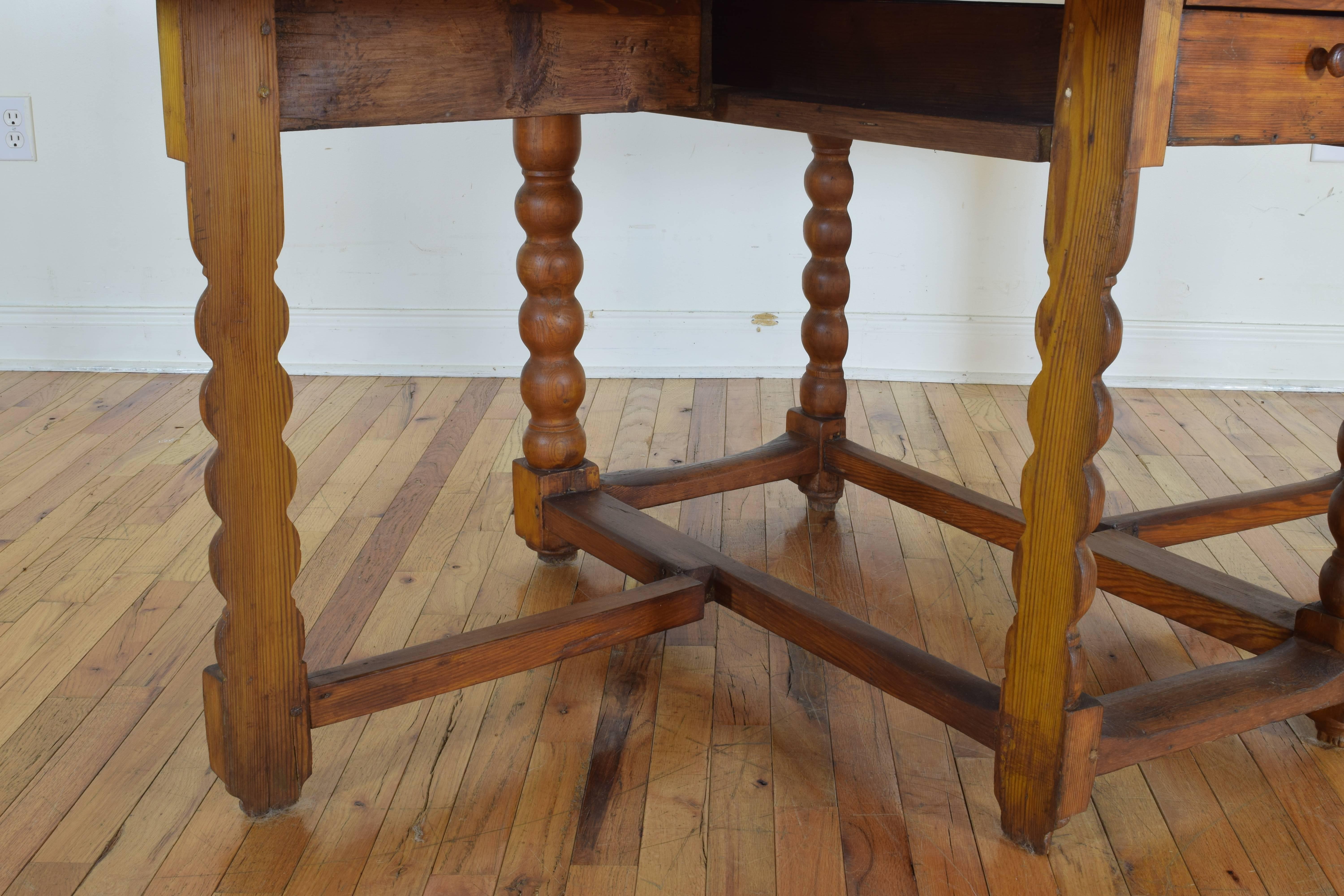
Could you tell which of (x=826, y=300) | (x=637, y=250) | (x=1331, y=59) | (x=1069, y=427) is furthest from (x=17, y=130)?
(x=1331, y=59)

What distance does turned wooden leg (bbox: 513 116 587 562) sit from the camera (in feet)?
5.30

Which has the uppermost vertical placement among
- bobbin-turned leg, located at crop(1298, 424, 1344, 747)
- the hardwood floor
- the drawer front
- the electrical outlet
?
the drawer front

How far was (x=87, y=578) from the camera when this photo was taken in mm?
1725

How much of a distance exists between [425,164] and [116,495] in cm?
104

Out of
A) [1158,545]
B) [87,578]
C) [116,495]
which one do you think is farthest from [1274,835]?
[116,495]

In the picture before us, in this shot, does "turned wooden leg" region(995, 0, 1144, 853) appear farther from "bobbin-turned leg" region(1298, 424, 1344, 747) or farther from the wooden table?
"bobbin-turned leg" region(1298, 424, 1344, 747)

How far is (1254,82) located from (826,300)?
0.95 meters

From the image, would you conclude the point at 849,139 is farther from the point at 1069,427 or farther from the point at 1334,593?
the point at 1334,593

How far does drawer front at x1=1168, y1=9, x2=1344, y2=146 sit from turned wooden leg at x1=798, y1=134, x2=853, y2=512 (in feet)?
2.77

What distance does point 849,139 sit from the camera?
150cm

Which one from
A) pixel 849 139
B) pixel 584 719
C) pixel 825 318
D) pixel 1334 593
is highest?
pixel 849 139

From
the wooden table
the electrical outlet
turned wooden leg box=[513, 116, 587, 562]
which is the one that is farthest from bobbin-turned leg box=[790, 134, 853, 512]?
→ the electrical outlet

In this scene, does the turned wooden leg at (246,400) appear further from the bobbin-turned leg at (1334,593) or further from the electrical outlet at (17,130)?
the electrical outlet at (17,130)

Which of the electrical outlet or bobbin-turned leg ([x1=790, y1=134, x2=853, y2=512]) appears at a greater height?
the electrical outlet
